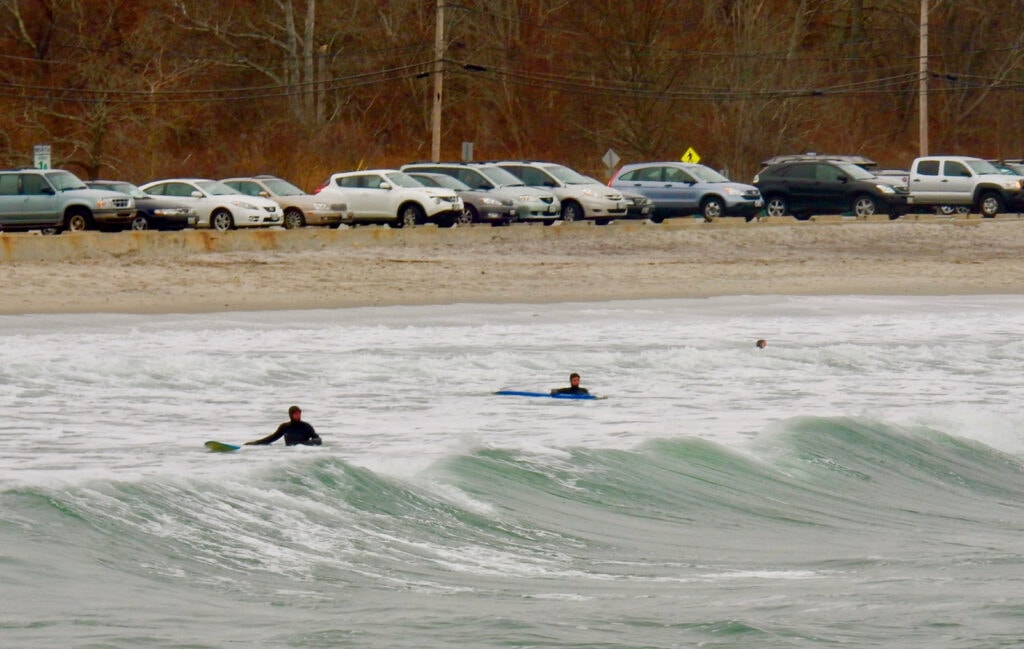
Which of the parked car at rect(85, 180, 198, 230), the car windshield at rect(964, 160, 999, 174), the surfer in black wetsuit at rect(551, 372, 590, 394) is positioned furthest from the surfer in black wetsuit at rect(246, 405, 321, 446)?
the car windshield at rect(964, 160, 999, 174)

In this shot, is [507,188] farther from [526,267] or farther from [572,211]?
[526,267]

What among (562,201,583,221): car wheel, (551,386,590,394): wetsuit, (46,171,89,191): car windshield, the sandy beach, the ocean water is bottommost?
the ocean water

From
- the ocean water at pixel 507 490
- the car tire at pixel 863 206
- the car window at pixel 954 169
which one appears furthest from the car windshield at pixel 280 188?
the ocean water at pixel 507 490

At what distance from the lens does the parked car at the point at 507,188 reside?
131 ft

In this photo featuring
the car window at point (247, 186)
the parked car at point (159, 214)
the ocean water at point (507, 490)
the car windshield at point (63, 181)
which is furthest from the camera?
the car window at point (247, 186)

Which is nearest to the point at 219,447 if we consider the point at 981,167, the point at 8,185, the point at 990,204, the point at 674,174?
the point at 8,185

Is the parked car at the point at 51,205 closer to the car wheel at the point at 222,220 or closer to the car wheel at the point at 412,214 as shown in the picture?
the car wheel at the point at 222,220

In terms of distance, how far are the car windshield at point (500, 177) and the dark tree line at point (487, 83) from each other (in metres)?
16.7

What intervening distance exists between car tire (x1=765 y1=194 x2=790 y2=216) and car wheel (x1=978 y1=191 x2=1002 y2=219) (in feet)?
15.9

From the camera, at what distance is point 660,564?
42.3 feet

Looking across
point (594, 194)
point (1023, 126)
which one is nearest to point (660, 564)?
point (594, 194)

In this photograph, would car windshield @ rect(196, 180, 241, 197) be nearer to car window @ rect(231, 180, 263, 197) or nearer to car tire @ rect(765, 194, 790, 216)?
car window @ rect(231, 180, 263, 197)

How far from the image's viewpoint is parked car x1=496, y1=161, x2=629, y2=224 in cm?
4069

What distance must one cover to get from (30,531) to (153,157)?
44873 millimetres
